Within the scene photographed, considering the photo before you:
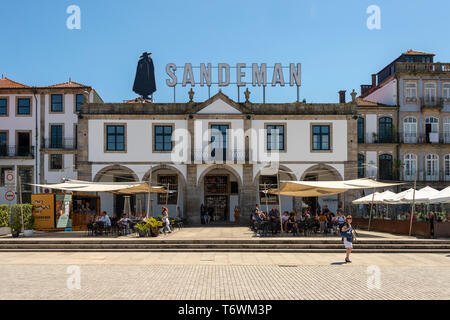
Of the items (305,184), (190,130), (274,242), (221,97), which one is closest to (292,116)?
(221,97)

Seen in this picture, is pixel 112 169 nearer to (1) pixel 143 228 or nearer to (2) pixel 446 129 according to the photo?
(1) pixel 143 228

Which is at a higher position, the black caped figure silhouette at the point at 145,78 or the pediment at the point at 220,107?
the black caped figure silhouette at the point at 145,78

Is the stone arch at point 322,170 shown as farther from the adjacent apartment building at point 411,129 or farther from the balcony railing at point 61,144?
the balcony railing at point 61,144

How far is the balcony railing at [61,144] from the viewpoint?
36188mm

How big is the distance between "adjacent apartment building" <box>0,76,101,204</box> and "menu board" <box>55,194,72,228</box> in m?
13.6

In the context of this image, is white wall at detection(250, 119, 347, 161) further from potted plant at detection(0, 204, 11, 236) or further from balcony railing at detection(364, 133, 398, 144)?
potted plant at detection(0, 204, 11, 236)

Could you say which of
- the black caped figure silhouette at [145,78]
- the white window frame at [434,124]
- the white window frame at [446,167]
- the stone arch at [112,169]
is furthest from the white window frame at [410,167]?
the black caped figure silhouette at [145,78]

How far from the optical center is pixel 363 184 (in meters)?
21.6

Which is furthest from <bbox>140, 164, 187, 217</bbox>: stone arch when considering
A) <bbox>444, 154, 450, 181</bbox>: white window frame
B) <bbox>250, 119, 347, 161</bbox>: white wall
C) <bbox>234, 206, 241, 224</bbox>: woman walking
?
<bbox>444, 154, 450, 181</bbox>: white window frame

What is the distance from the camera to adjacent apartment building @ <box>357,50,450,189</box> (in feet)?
116

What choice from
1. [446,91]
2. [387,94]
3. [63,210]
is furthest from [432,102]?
[63,210]

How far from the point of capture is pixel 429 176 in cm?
3538

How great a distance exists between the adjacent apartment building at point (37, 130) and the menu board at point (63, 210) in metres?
13.6
